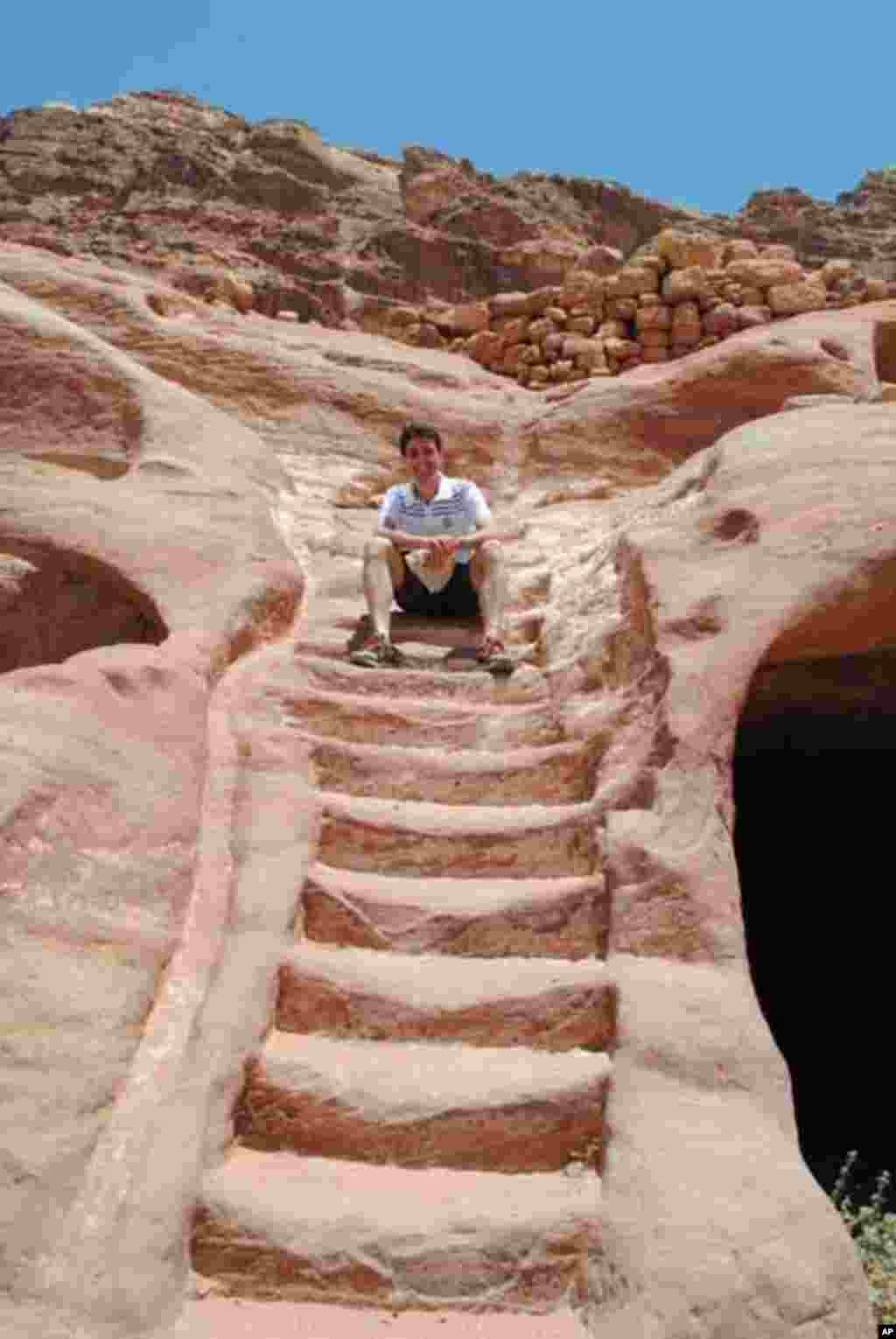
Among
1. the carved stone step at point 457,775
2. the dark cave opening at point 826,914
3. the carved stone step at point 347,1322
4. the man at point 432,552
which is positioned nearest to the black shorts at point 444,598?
the man at point 432,552

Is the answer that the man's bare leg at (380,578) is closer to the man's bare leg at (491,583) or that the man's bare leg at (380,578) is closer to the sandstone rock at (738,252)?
the man's bare leg at (491,583)

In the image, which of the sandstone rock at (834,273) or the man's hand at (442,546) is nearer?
the man's hand at (442,546)

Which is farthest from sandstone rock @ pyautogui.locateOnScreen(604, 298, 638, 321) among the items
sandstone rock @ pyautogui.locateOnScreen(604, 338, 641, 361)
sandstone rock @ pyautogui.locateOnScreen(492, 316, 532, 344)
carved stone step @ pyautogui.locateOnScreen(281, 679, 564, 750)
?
carved stone step @ pyautogui.locateOnScreen(281, 679, 564, 750)

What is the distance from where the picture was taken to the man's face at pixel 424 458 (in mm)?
5078

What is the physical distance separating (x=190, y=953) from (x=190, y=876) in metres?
0.22

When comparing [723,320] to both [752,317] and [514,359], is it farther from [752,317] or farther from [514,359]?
[514,359]

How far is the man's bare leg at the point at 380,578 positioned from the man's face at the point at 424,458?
42cm

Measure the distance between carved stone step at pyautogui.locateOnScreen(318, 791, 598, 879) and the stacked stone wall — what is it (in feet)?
19.2

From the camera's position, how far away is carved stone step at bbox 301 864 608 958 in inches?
120

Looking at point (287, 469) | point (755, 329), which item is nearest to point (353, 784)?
point (287, 469)

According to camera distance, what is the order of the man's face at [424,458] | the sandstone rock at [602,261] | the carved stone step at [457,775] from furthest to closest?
1. the sandstone rock at [602,261]
2. the man's face at [424,458]
3. the carved stone step at [457,775]

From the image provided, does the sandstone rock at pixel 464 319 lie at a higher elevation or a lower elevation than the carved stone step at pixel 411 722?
higher

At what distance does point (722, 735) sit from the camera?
3.30 m

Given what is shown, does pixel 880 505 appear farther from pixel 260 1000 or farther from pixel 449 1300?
pixel 449 1300
